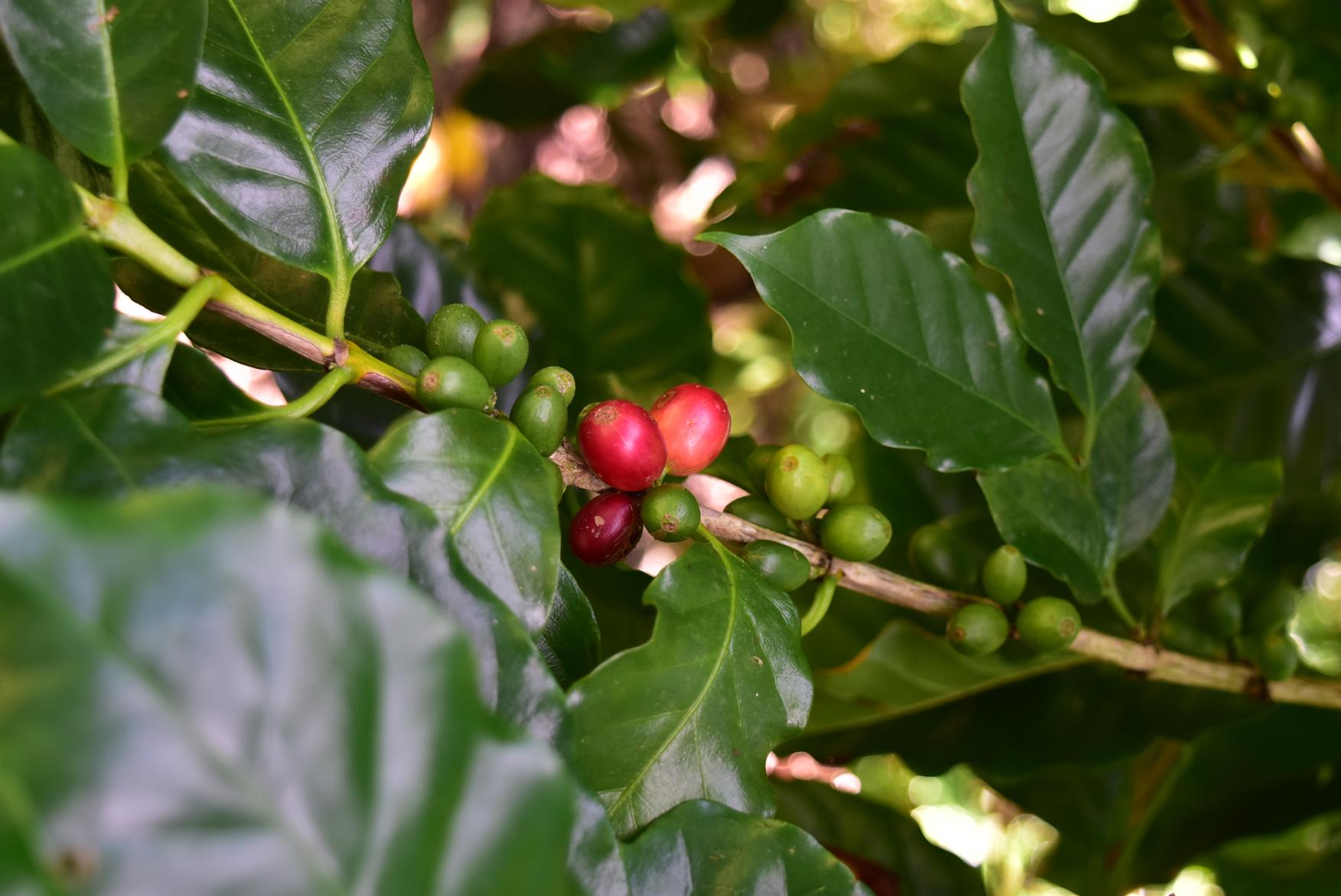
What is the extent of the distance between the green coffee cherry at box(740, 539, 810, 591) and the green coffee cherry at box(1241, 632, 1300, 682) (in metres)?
0.46

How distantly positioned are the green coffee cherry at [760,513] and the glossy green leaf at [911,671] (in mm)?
224

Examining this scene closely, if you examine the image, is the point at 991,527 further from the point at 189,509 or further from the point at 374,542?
the point at 189,509

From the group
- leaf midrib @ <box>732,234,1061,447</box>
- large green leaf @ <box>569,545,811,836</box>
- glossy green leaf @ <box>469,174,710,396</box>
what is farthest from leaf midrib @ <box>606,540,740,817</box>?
glossy green leaf @ <box>469,174,710,396</box>

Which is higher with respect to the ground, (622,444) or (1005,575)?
(622,444)

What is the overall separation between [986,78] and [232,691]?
0.65 m

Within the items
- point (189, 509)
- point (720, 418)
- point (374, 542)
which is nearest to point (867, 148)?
point (720, 418)

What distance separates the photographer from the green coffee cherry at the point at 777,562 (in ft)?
2.09

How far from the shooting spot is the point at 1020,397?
2.37 ft

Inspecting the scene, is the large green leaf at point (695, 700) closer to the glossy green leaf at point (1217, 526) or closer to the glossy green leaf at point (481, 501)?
the glossy green leaf at point (481, 501)

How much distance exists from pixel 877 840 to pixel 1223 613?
43 centimetres

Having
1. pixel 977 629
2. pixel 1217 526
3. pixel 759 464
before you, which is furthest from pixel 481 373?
pixel 1217 526

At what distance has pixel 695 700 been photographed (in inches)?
22.4

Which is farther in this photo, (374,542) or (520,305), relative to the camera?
(520,305)

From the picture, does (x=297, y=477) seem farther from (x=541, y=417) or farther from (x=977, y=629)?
(x=977, y=629)
